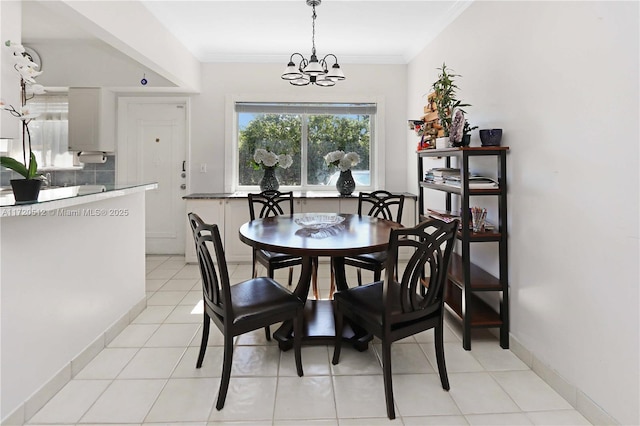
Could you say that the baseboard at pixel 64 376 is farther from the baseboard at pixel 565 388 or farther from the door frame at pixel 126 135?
the baseboard at pixel 565 388

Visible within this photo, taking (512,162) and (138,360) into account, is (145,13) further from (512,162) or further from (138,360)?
(512,162)

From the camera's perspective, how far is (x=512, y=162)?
7.14ft

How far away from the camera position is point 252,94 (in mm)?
4391

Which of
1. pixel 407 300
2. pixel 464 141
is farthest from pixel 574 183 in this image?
pixel 407 300

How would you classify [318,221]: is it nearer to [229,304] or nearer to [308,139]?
[229,304]

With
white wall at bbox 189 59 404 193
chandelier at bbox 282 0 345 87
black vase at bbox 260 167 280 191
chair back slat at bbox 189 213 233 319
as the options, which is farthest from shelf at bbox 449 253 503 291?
black vase at bbox 260 167 280 191

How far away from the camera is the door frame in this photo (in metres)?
4.39

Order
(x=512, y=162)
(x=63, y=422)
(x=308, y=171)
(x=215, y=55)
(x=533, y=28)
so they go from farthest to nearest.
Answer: (x=308, y=171) → (x=215, y=55) → (x=512, y=162) → (x=533, y=28) → (x=63, y=422)

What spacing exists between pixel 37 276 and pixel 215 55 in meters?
3.40

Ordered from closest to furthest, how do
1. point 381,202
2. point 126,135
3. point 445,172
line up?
point 445,172
point 381,202
point 126,135

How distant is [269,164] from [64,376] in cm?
276

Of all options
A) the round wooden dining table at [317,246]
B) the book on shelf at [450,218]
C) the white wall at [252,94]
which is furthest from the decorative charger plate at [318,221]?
the white wall at [252,94]

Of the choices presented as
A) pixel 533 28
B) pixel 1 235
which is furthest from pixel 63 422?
pixel 533 28

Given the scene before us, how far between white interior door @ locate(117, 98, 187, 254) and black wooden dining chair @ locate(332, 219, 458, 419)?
331 cm
